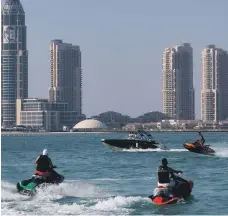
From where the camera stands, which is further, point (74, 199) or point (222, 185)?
point (222, 185)

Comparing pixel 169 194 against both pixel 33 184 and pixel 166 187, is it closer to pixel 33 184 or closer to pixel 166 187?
pixel 166 187

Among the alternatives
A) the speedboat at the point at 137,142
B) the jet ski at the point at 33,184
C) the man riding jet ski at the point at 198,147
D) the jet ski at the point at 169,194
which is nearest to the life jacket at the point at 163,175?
the jet ski at the point at 169,194

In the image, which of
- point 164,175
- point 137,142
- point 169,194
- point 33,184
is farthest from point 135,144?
point 164,175

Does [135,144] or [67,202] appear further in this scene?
[135,144]

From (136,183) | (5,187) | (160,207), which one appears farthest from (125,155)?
(160,207)

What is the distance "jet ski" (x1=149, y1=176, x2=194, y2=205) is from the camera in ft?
73.4

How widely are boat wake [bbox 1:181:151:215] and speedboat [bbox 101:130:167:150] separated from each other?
31.3 m

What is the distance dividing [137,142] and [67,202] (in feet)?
115

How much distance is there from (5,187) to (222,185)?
315 inches

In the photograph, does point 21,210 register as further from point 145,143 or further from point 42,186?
point 145,143

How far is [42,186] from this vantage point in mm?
23922

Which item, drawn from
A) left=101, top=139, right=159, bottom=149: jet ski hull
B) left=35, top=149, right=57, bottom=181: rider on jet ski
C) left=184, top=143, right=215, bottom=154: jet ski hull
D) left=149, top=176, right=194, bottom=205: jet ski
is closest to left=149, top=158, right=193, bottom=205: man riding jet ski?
left=149, top=176, right=194, bottom=205: jet ski

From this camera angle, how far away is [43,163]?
2389 cm

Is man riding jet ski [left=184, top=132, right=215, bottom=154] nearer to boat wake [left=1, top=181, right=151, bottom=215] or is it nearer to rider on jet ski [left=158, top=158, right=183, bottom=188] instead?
boat wake [left=1, top=181, right=151, bottom=215]
